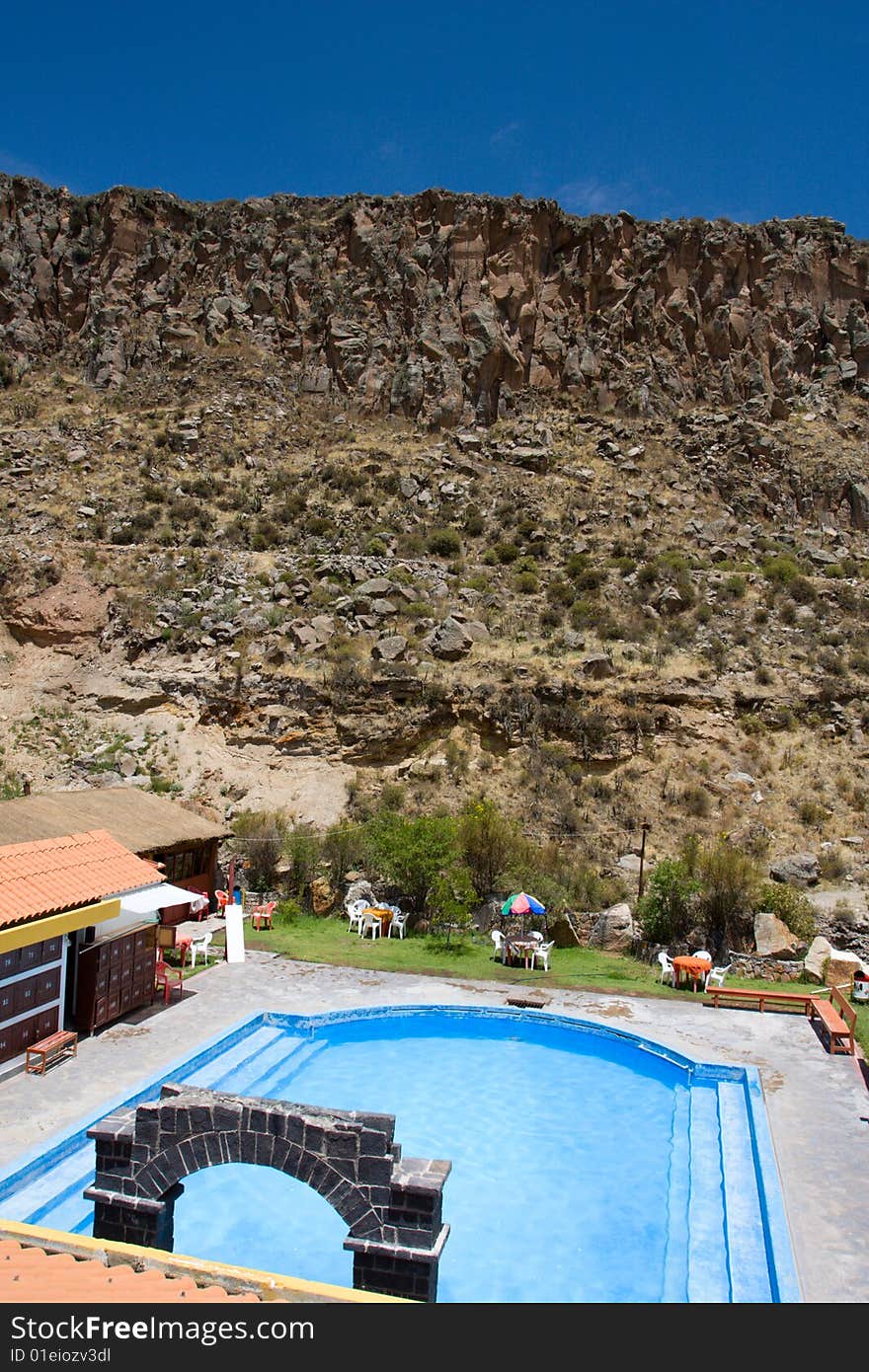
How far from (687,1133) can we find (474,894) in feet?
27.5

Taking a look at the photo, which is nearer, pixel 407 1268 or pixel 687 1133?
pixel 407 1268

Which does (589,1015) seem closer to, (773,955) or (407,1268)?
(773,955)

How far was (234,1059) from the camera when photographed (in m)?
11.4

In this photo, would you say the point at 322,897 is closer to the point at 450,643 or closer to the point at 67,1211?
the point at 450,643

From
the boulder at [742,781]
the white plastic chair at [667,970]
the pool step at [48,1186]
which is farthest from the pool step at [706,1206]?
the boulder at [742,781]

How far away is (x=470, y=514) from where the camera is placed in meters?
35.0

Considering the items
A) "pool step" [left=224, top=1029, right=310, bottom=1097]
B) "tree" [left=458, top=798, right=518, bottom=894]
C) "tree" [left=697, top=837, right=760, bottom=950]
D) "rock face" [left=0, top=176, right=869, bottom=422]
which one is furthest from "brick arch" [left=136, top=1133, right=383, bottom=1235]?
"rock face" [left=0, top=176, right=869, bottom=422]

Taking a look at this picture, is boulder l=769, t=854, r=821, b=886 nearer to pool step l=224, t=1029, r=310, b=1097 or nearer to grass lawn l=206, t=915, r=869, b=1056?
grass lawn l=206, t=915, r=869, b=1056

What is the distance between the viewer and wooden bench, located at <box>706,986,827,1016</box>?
13984 mm

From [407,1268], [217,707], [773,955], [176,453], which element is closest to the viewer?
[407,1268]

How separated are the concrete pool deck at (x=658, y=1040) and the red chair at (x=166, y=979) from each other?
0.17m

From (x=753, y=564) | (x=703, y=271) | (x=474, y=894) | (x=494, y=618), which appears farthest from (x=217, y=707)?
(x=703, y=271)

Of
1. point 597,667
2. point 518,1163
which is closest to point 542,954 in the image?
point 518,1163

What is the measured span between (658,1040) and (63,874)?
313 inches
